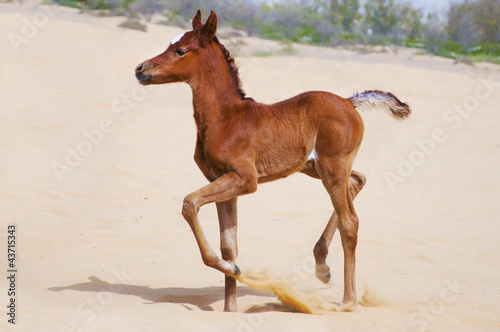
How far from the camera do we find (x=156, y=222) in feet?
27.8

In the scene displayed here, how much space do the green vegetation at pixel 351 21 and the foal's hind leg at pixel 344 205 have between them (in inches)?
610

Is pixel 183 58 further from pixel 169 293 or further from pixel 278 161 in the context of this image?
pixel 169 293

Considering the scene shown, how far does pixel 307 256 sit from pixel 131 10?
16165mm

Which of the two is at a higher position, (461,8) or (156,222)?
(461,8)

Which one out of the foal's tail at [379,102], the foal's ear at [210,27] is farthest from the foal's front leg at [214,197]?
the foal's tail at [379,102]

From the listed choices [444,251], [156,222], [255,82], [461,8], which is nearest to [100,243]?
[156,222]

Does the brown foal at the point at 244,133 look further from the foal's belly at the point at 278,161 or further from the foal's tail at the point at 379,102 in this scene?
the foal's tail at the point at 379,102

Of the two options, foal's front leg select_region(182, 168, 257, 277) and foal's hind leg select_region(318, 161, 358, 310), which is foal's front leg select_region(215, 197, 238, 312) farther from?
foal's hind leg select_region(318, 161, 358, 310)

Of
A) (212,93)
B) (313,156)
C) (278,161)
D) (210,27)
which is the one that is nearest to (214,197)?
(278,161)

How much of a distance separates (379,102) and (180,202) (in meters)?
4.12

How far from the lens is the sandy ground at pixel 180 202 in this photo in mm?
5512

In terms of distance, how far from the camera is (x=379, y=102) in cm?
631

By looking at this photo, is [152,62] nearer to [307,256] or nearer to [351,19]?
[307,256]

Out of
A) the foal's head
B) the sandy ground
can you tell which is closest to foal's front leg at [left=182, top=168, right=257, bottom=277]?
the sandy ground
